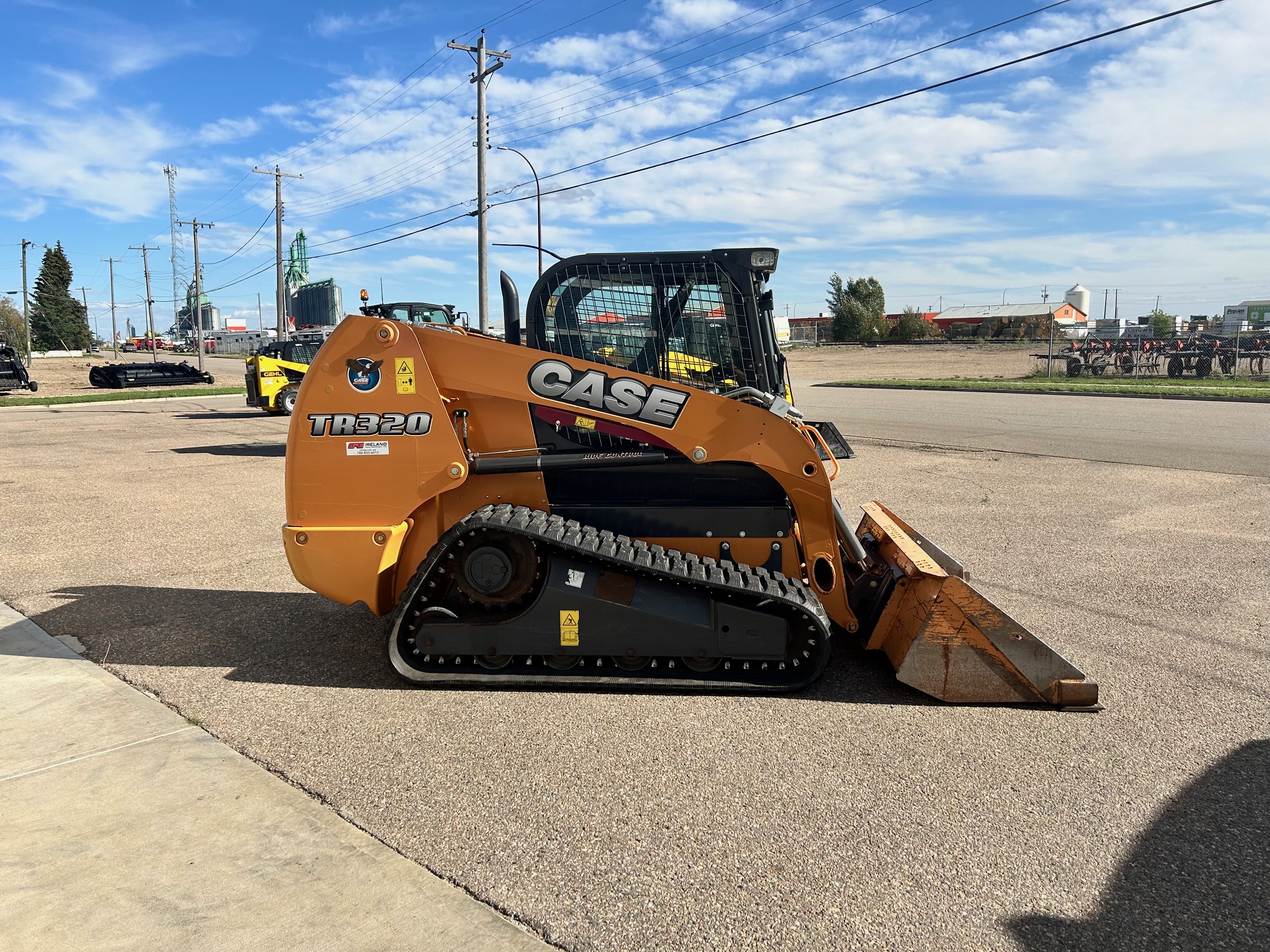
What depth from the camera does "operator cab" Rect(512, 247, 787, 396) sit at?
15.7 feet

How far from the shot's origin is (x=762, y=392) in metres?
4.65

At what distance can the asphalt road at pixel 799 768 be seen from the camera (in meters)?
2.67

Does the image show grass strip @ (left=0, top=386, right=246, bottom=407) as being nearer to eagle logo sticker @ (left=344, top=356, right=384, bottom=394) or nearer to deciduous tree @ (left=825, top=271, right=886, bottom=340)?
eagle logo sticker @ (left=344, top=356, right=384, bottom=394)

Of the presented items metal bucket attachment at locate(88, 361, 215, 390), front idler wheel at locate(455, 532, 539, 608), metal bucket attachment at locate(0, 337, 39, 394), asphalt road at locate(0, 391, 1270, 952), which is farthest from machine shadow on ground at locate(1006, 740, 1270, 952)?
metal bucket attachment at locate(88, 361, 215, 390)

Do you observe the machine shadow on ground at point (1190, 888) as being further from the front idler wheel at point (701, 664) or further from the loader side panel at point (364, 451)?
the loader side panel at point (364, 451)

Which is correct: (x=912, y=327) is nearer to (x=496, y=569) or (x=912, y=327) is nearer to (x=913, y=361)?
(x=913, y=361)

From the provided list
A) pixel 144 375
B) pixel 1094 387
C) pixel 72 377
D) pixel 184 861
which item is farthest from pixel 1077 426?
pixel 72 377

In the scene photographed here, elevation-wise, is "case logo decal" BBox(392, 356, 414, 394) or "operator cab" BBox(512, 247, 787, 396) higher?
"operator cab" BBox(512, 247, 787, 396)

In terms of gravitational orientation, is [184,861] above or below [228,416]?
below

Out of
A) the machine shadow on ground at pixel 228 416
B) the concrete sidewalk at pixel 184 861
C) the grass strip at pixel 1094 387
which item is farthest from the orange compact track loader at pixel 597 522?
the grass strip at pixel 1094 387

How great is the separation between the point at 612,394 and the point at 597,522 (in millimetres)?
679

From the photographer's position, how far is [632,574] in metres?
4.32

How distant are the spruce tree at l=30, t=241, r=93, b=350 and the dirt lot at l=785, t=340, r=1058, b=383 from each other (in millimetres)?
70293

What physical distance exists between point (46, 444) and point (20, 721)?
1338cm
